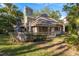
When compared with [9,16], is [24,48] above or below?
below

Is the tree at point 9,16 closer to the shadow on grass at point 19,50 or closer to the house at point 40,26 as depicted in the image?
the house at point 40,26

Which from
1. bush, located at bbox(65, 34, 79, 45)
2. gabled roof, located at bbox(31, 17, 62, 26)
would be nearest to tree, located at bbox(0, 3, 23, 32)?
gabled roof, located at bbox(31, 17, 62, 26)

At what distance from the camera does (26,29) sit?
5008 millimetres

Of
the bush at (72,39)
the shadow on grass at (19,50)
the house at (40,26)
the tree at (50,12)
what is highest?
the tree at (50,12)

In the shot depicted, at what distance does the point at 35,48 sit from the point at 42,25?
1.47ft

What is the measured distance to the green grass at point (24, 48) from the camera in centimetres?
495

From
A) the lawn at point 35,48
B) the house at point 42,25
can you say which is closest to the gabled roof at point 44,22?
the house at point 42,25

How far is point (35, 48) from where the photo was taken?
16.5 ft

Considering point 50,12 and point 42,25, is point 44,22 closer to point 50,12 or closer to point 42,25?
point 42,25

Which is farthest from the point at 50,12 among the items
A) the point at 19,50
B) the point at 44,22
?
the point at 19,50

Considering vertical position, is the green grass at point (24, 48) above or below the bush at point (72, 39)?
below

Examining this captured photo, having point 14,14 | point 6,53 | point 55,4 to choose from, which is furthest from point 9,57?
point 55,4

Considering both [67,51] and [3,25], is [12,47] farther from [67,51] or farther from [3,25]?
[67,51]

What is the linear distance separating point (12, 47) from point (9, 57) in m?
0.20
